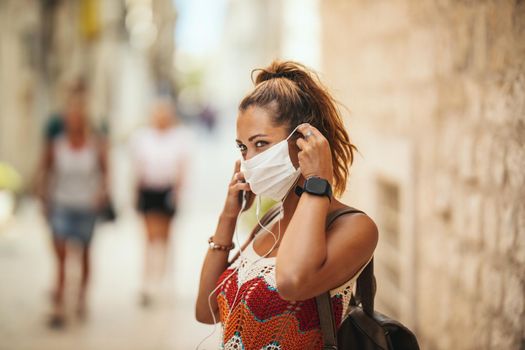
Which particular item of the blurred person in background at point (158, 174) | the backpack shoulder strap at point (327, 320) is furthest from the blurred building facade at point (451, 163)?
the blurred person in background at point (158, 174)

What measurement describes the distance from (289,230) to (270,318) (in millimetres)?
333

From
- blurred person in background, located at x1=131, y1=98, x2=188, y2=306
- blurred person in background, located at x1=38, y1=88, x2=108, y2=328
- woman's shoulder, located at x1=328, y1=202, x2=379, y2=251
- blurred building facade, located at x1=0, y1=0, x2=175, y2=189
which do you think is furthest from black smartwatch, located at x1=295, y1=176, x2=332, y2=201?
blurred building facade, located at x1=0, y1=0, x2=175, y2=189

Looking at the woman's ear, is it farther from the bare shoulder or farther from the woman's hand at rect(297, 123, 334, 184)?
the bare shoulder

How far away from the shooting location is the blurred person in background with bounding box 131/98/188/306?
20.5 feet

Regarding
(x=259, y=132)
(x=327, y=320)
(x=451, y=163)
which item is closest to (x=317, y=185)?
(x=259, y=132)

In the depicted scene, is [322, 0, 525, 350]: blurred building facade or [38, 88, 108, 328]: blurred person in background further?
[38, 88, 108, 328]: blurred person in background

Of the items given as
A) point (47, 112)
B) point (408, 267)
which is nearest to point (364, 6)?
point (408, 267)

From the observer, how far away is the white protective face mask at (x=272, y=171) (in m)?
2.02

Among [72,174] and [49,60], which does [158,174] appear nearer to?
[72,174]

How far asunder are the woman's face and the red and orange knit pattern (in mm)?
433

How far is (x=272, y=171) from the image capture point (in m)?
2.06

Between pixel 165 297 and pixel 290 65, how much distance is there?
498 cm

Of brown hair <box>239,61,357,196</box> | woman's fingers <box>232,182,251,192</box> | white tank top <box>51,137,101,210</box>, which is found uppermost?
brown hair <box>239,61,357,196</box>

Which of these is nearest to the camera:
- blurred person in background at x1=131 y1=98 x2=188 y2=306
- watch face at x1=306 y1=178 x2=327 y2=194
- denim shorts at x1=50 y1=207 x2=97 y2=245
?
watch face at x1=306 y1=178 x2=327 y2=194
